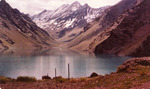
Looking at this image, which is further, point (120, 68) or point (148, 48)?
point (148, 48)

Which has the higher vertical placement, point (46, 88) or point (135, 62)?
point (135, 62)

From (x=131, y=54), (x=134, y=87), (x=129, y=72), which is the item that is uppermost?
(x=131, y=54)

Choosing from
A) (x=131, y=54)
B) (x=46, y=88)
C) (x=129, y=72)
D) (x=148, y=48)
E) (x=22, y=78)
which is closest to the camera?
(x=46, y=88)

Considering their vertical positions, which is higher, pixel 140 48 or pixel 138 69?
pixel 140 48

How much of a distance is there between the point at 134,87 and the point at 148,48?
16755 cm

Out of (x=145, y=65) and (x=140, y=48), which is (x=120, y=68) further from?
(x=140, y=48)

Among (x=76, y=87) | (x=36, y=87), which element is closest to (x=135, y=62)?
(x=76, y=87)

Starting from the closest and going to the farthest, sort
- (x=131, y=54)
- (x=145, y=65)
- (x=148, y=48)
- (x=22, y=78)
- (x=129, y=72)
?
1. (x=129, y=72)
2. (x=145, y=65)
3. (x=22, y=78)
4. (x=148, y=48)
5. (x=131, y=54)

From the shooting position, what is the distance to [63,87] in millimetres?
27516

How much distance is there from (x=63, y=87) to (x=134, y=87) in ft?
35.8

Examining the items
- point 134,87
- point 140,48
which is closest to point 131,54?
point 140,48

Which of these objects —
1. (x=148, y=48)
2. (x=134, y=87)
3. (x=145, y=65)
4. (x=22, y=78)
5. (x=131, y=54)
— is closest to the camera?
(x=134, y=87)

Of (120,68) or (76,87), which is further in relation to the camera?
(120,68)

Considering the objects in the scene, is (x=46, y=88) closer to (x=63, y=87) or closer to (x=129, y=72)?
(x=63, y=87)
